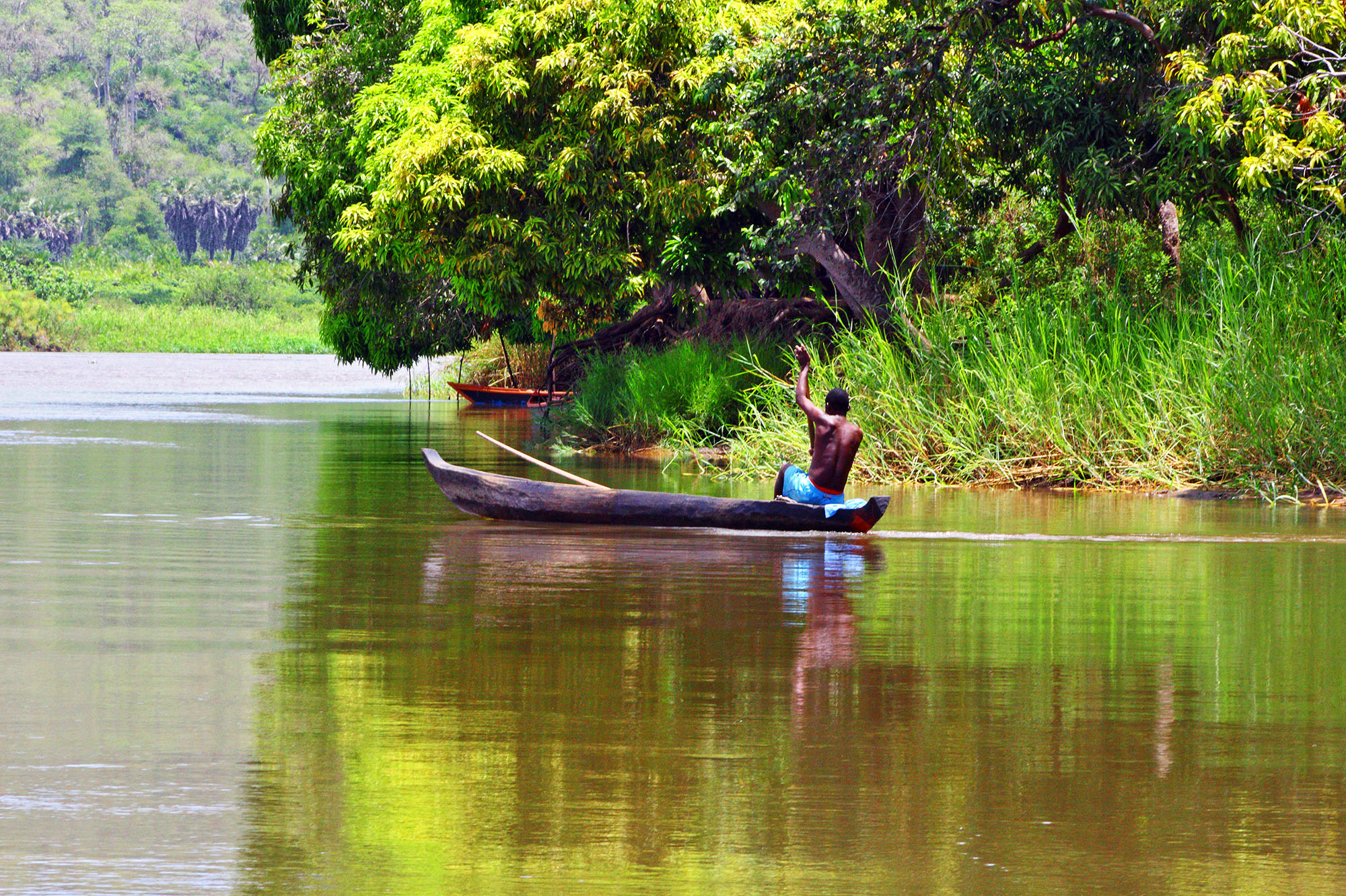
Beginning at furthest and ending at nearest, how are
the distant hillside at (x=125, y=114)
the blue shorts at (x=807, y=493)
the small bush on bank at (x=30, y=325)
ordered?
the distant hillside at (x=125, y=114), the small bush on bank at (x=30, y=325), the blue shorts at (x=807, y=493)

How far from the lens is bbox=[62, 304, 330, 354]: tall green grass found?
94.2 metres

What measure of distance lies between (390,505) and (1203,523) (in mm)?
7505

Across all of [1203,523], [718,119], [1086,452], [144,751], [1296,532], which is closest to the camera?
[144,751]

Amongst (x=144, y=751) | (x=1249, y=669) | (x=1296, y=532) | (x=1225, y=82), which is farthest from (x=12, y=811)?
(x=1225, y=82)

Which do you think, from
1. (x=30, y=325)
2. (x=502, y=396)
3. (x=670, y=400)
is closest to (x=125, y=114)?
(x=30, y=325)

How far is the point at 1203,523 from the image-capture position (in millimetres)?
16094

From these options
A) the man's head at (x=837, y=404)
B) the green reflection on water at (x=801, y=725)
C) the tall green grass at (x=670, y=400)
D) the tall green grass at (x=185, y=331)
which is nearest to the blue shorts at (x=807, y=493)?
the man's head at (x=837, y=404)

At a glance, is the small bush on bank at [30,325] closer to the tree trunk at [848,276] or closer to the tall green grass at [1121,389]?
the tree trunk at [848,276]

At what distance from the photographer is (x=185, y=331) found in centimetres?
9675

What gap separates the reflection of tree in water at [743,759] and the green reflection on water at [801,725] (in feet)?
0.06

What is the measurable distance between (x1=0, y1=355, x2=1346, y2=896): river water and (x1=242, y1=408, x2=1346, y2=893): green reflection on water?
2cm

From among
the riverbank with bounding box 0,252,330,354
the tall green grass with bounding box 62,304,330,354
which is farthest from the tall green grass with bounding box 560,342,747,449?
the tall green grass with bounding box 62,304,330,354

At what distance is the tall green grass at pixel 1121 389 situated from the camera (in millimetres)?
18516

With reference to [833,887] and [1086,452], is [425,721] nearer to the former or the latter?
[833,887]
